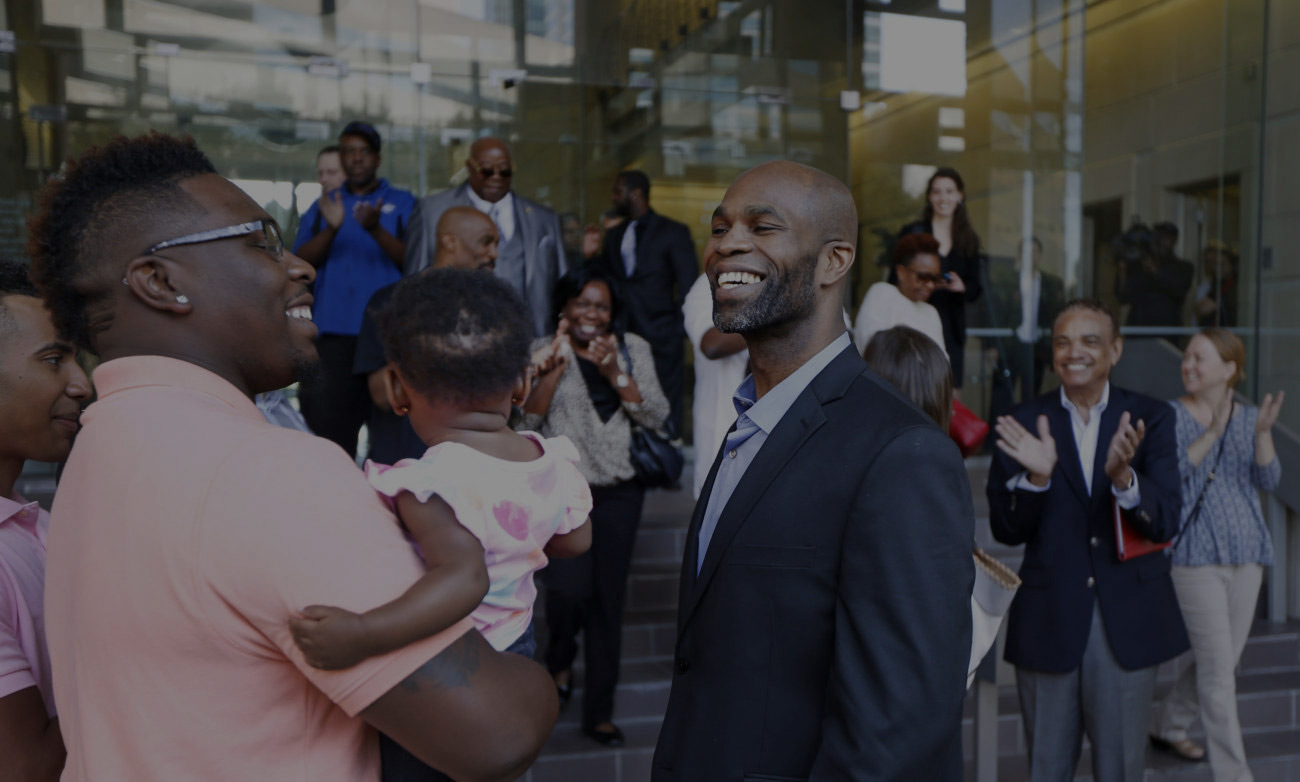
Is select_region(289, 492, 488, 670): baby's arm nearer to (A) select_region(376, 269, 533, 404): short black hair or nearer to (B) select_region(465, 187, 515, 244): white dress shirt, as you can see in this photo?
(A) select_region(376, 269, 533, 404): short black hair

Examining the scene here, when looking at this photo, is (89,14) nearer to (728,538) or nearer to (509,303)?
(509,303)

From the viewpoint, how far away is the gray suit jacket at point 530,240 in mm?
5125

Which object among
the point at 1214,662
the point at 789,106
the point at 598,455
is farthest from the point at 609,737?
the point at 789,106

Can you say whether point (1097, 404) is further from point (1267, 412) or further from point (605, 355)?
point (1267, 412)

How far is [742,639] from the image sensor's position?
5.63 feet

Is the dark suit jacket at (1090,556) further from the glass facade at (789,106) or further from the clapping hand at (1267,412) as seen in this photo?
the glass facade at (789,106)

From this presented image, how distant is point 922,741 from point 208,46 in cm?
825

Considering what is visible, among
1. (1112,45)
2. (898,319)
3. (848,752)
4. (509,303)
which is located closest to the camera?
(848,752)

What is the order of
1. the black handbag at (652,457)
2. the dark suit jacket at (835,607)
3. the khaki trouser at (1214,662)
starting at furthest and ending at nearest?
the khaki trouser at (1214,662) → the black handbag at (652,457) → the dark suit jacket at (835,607)

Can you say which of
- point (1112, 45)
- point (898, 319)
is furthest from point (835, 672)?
point (1112, 45)

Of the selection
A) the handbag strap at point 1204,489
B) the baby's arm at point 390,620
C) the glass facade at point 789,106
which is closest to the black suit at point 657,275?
the glass facade at point 789,106

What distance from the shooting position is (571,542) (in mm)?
2008

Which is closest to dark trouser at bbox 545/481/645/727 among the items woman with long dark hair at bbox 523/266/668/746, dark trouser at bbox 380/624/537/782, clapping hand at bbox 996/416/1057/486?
woman with long dark hair at bbox 523/266/668/746

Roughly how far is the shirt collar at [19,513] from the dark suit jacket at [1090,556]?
2918 millimetres
